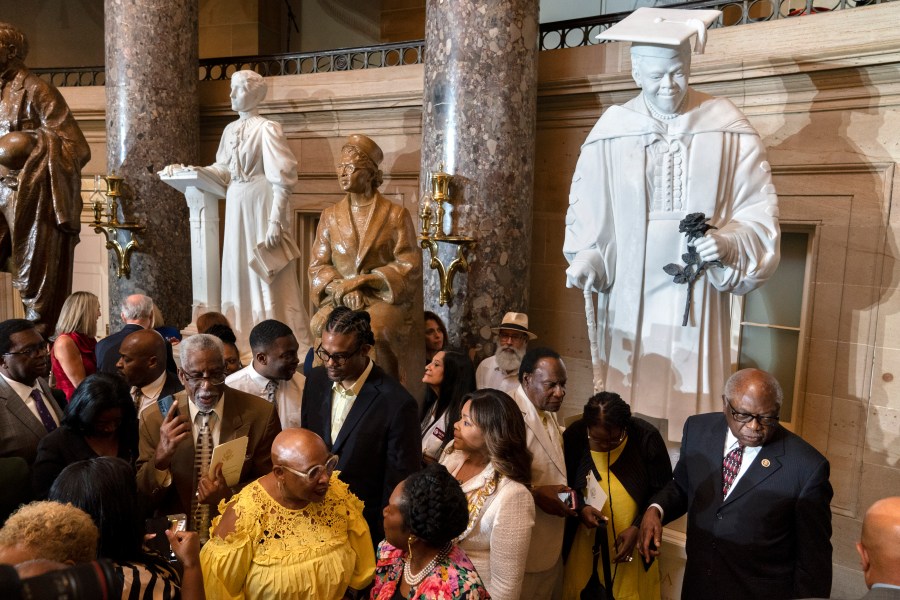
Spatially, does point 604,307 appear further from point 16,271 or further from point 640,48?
point 16,271

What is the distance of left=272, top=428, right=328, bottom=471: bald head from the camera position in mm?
2264

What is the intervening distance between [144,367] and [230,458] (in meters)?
0.99

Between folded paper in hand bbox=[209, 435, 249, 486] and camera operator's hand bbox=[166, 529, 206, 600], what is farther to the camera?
folded paper in hand bbox=[209, 435, 249, 486]

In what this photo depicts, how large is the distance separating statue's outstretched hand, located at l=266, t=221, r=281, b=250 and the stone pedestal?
70 centimetres

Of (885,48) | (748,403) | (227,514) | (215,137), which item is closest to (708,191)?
(748,403)

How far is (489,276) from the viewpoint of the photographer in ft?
19.5

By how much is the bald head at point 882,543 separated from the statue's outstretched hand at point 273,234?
5.28 metres

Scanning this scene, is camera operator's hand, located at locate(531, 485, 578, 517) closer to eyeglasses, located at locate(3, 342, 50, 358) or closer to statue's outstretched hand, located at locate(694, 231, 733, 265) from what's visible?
statue's outstretched hand, located at locate(694, 231, 733, 265)

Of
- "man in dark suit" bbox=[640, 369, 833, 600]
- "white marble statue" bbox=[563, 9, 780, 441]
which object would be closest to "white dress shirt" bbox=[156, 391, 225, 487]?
"man in dark suit" bbox=[640, 369, 833, 600]

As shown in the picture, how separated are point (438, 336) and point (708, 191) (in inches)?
82.8

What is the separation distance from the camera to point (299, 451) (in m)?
2.27

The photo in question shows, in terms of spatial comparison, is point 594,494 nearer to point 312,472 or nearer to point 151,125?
point 312,472

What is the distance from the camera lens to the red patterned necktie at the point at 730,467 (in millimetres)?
2889

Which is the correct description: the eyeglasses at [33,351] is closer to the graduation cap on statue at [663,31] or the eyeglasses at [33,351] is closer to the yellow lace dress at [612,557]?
the yellow lace dress at [612,557]
